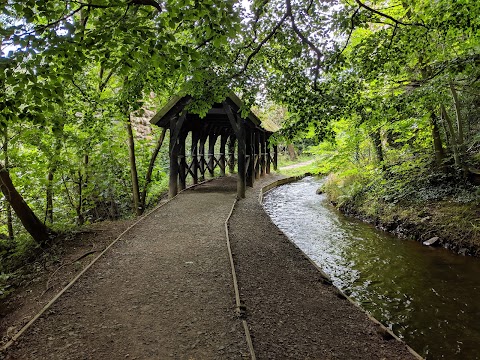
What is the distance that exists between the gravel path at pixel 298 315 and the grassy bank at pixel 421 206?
439 centimetres

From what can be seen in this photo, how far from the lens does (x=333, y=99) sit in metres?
5.77

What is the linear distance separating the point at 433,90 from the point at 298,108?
3483 millimetres

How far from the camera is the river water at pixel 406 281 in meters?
4.74

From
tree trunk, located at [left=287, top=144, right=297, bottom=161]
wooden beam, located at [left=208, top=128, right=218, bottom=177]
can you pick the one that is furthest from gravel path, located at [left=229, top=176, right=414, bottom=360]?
tree trunk, located at [left=287, top=144, right=297, bottom=161]

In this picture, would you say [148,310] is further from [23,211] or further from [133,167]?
[133,167]

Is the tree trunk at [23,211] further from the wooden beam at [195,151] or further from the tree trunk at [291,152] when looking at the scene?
the tree trunk at [291,152]

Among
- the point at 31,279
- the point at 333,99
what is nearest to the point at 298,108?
the point at 333,99

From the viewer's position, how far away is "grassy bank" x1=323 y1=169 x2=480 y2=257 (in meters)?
8.26

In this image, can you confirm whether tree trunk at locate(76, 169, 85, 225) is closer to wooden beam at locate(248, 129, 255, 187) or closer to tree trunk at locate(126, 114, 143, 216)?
tree trunk at locate(126, 114, 143, 216)

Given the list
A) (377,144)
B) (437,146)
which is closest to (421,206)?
(437,146)

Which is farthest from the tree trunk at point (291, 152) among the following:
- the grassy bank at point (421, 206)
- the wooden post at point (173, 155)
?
the wooden post at point (173, 155)

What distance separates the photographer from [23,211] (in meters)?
7.59

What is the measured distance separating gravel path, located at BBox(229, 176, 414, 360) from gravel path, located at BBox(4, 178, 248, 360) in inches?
11.7

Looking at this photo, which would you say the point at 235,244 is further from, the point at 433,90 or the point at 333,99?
the point at 433,90
